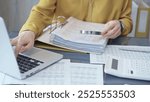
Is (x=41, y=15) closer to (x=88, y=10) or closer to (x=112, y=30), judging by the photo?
(x=88, y=10)

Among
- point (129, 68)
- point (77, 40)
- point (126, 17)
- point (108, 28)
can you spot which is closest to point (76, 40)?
point (77, 40)

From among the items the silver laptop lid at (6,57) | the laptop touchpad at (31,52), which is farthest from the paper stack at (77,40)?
the silver laptop lid at (6,57)

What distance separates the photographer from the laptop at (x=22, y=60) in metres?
0.85

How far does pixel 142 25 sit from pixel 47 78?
1.55 m

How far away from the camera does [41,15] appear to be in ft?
4.48

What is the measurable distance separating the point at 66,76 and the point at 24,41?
0.26 meters

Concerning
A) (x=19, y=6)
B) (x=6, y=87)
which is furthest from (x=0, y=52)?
(x=19, y=6)

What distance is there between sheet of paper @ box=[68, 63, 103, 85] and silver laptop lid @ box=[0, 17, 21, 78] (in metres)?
0.19

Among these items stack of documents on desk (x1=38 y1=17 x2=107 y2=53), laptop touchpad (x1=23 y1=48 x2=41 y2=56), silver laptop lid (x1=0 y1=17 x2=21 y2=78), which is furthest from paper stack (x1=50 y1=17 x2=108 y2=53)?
silver laptop lid (x1=0 y1=17 x2=21 y2=78)

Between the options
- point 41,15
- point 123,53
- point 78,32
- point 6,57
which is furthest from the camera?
point 41,15

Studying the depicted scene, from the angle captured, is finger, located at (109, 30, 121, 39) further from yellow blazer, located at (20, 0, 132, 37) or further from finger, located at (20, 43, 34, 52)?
finger, located at (20, 43, 34, 52)

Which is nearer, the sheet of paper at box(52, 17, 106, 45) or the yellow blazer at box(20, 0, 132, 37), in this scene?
the sheet of paper at box(52, 17, 106, 45)

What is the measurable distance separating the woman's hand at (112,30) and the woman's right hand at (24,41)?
31cm

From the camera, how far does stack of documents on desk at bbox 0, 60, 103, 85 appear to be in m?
0.91
